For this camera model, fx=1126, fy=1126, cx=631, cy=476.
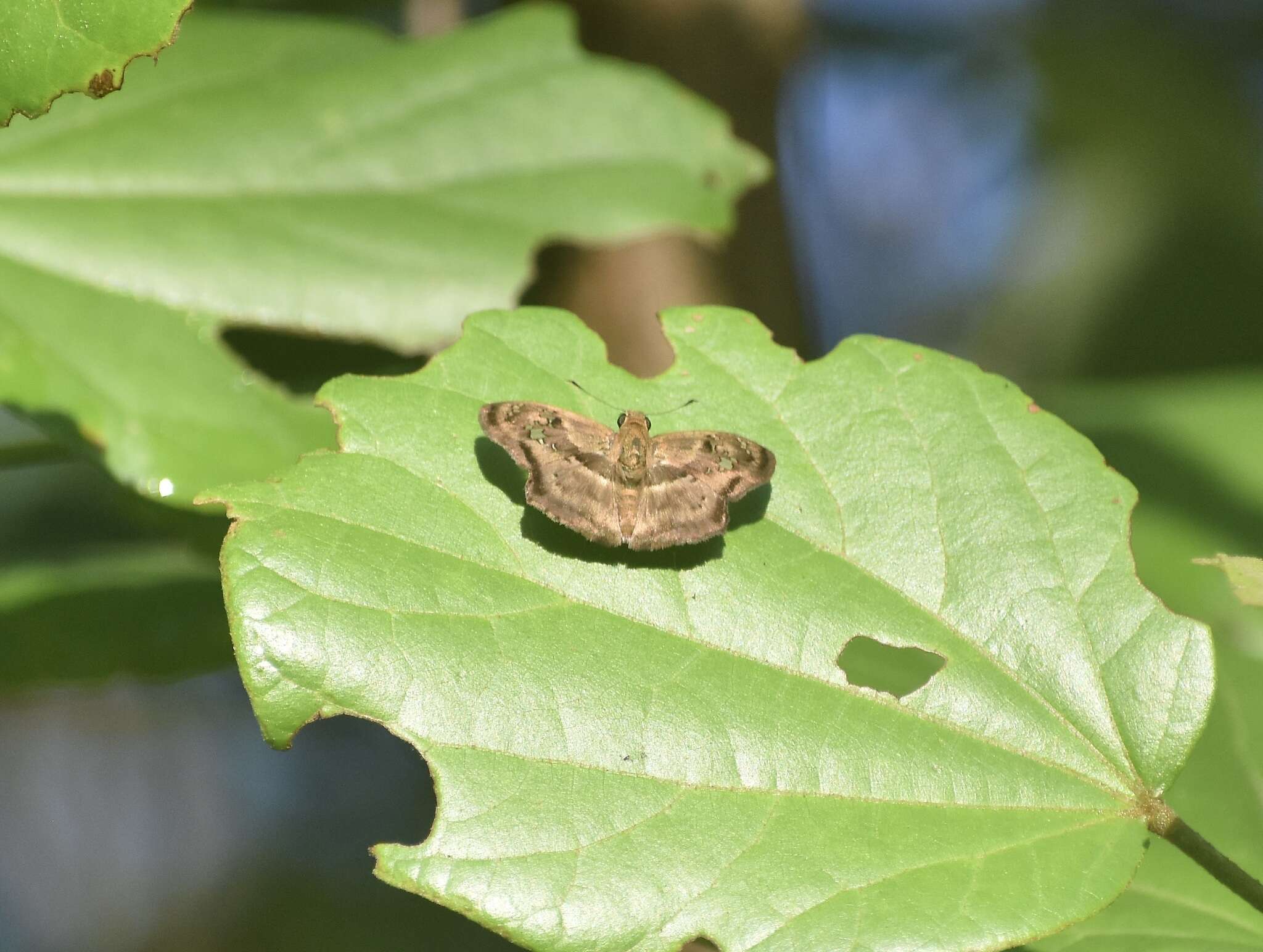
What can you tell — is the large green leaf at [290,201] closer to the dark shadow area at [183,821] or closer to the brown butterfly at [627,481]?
the brown butterfly at [627,481]

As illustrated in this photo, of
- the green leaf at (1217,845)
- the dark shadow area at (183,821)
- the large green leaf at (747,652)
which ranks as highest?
the large green leaf at (747,652)

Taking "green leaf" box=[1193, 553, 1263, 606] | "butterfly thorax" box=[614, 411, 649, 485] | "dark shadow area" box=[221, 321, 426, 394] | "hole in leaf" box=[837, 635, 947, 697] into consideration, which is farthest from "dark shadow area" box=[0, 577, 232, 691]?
"green leaf" box=[1193, 553, 1263, 606]

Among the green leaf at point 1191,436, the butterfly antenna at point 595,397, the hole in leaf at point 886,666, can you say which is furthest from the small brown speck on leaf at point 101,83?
the green leaf at point 1191,436

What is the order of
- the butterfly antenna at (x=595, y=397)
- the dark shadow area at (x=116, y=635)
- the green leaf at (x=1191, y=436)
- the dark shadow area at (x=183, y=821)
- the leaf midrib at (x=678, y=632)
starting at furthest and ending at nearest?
the dark shadow area at (x=183, y=821) → the green leaf at (x=1191, y=436) → the dark shadow area at (x=116, y=635) → the butterfly antenna at (x=595, y=397) → the leaf midrib at (x=678, y=632)

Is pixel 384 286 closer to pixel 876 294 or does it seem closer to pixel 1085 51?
pixel 1085 51

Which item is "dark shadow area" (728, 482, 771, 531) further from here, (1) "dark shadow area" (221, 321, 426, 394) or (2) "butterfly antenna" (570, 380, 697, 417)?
(1) "dark shadow area" (221, 321, 426, 394)

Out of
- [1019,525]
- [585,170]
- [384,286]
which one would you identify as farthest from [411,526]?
[585,170]
